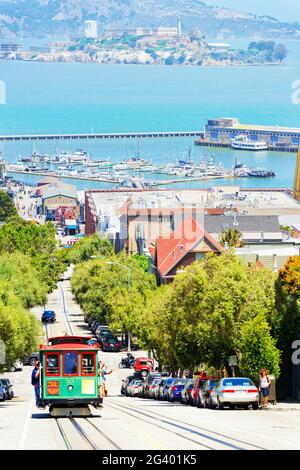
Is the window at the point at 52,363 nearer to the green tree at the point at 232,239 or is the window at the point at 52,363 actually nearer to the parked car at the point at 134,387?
the parked car at the point at 134,387

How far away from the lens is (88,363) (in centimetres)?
3294

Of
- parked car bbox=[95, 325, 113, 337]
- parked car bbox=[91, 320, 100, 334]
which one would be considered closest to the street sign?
parked car bbox=[95, 325, 113, 337]

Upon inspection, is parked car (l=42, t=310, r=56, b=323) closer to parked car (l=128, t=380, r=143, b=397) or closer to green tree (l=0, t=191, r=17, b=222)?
parked car (l=128, t=380, r=143, b=397)

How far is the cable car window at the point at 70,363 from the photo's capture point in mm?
32812

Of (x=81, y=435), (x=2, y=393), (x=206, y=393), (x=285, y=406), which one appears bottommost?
(x=2, y=393)

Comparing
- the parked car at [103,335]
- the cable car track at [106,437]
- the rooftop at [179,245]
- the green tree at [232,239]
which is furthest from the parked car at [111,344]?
the cable car track at [106,437]

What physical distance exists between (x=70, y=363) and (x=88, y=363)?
405 mm

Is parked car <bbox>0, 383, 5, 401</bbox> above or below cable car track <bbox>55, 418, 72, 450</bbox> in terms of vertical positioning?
below

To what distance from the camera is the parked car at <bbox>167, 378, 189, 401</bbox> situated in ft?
140

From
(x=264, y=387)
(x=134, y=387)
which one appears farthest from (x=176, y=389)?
(x=134, y=387)

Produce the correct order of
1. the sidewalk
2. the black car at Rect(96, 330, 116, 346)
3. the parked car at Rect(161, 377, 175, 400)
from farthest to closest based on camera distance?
the black car at Rect(96, 330, 116, 346), the parked car at Rect(161, 377, 175, 400), the sidewalk

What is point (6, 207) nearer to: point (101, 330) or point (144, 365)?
point (101, 330)

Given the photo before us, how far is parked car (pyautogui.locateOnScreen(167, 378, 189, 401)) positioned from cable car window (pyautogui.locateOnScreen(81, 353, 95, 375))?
9.78 metres

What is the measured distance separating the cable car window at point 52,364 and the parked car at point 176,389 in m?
10.1
